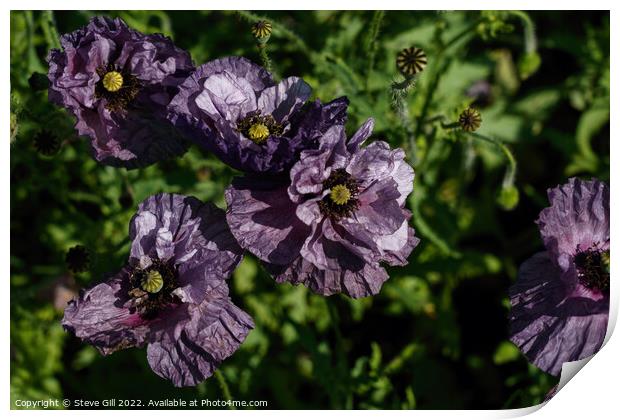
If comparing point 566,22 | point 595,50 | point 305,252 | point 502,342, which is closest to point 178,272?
point 305,252

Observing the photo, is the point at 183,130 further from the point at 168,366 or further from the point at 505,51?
the point at 505,51

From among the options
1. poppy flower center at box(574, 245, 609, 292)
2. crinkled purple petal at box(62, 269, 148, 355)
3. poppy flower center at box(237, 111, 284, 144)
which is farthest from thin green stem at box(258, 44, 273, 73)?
poppy flower center at box(574, 245, 609, 292)

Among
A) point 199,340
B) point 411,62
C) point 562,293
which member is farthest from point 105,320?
point 562,293

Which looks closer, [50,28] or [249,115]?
[249,115]

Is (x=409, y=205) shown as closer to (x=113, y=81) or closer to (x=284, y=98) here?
(x=284, y=98)

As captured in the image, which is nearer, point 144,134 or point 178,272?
point 178,272
